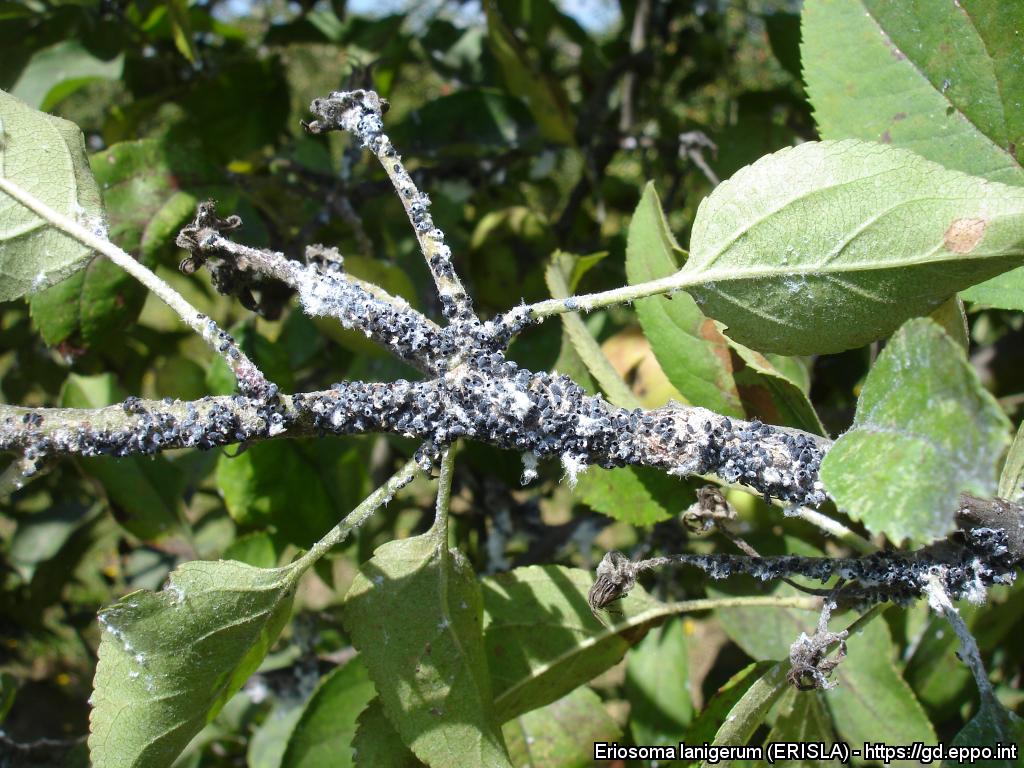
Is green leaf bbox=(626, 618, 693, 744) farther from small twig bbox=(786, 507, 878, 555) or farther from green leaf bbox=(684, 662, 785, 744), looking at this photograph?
small twig bbox=(786, 507, 878, 555)

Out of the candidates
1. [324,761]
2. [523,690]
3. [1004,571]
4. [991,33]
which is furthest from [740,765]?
[991,33]

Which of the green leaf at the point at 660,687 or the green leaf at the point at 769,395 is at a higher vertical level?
the green leaf at the point at 769,395

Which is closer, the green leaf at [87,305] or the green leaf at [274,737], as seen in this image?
the green leaf at [87,305]

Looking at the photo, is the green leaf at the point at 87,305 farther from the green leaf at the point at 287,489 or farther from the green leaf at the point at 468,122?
the green leaf at the point at 468,122

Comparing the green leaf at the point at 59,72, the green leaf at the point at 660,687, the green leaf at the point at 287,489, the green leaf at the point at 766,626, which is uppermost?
the green leaf at the point at 59,72

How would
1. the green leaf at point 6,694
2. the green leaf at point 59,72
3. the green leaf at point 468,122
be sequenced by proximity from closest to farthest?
the green leaf at point 6,694 → the green leaf at point 59,72 → the green leaf at point 468,122

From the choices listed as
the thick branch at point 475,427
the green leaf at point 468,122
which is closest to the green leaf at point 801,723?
the thick branch at point 475,427

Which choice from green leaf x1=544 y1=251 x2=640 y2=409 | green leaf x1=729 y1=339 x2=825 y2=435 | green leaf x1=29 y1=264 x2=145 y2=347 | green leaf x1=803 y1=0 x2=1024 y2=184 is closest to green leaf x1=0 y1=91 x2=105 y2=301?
green leaf x1=29 y1=264 x2=145 y2=347

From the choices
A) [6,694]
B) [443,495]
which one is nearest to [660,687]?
[443,495]
